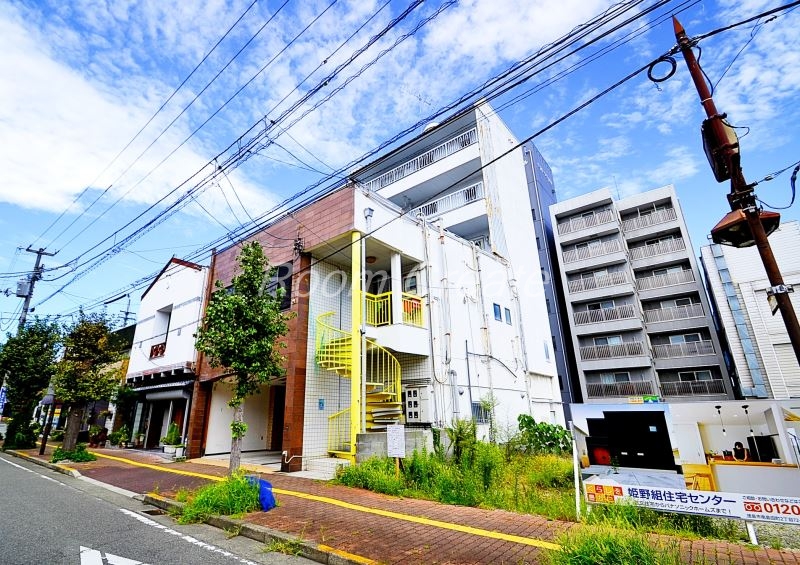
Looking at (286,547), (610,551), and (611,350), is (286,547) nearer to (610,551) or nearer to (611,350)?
(610,551)

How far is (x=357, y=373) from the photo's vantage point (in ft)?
33.1

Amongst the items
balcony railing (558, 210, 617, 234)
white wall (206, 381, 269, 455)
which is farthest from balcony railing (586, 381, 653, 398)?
white wall (206, 381, 269, 455)

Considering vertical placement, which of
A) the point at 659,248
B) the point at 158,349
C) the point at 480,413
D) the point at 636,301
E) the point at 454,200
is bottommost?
the point at 480,413

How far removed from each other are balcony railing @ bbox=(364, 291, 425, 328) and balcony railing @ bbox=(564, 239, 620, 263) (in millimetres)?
19440

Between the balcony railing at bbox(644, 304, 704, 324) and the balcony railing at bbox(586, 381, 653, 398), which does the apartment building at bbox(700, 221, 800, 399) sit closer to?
the balcony railing at bbox(644, 304, 704, 324)

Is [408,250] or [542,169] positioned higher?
[542,169]

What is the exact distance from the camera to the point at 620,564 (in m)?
3.12

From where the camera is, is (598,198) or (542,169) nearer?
(598,198)

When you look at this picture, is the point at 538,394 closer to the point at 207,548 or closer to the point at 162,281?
the point at 207,548

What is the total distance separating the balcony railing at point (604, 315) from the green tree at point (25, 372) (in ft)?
96.2

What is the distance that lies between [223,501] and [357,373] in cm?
450

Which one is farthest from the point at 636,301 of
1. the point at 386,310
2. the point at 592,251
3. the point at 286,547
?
the point at 286,547

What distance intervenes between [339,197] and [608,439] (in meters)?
9.14

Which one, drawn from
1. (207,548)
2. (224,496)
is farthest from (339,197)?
(207,548)
